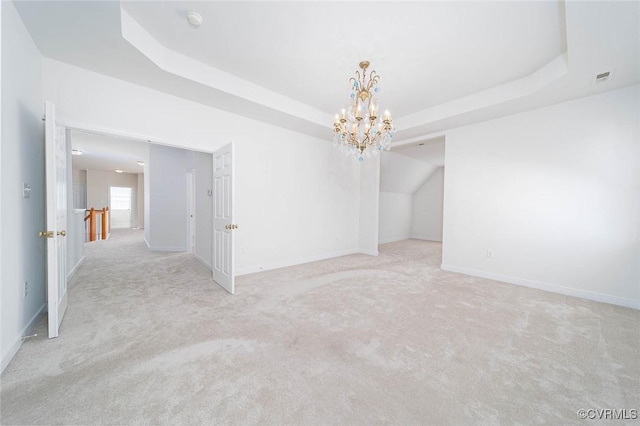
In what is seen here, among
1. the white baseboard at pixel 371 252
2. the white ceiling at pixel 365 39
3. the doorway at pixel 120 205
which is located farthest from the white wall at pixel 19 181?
the doorway at pixel 120 205

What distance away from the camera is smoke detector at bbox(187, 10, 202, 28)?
2184 millimetres

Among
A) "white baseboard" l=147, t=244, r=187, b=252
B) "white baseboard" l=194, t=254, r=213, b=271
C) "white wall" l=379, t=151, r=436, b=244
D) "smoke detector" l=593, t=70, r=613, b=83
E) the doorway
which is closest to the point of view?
"smoke detector" l=593, t=70, r=613, b=83

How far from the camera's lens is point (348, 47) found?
2658 millimetres

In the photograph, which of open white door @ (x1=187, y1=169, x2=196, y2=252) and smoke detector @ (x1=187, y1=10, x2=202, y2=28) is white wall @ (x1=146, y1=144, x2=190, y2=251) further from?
smoke detector @ (x1=187, y1=10, x2=202, y2=28)

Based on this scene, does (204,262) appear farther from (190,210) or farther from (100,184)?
(100,184)

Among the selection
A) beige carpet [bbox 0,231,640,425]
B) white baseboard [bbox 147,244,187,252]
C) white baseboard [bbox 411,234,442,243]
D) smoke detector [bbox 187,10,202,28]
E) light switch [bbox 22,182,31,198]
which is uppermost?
smoke detector [bbox 187,10,202,28]

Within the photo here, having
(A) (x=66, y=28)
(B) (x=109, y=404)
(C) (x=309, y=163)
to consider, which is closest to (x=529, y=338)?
(B) (x=109, y=404)

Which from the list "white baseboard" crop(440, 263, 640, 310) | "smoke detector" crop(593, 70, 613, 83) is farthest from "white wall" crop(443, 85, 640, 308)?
"smoke detector" crop(593, 70, 613, 83)

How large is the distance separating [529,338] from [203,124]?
487 centimetres

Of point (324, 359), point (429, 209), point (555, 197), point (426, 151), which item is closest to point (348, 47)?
point (324, 359)

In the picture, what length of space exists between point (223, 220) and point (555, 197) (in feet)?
16.6

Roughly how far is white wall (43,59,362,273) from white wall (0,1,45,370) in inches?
15.5

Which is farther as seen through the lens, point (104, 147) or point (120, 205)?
point (120, 205)

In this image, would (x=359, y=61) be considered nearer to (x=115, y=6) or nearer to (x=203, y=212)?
(x=115, y=6)
